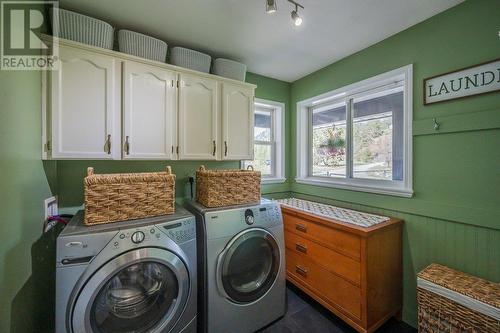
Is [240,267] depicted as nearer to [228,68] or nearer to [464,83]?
[228,68]

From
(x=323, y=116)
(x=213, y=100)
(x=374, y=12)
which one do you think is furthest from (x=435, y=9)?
(x=213, y=100)

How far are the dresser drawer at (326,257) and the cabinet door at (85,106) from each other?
1.77 metres

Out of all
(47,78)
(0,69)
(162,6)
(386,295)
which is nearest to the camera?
(0,69)

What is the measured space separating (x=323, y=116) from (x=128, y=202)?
2392mm

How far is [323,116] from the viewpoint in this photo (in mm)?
2775

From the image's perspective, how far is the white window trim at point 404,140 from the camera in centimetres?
179

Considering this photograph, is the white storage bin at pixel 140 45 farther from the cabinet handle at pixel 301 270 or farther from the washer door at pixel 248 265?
the cabinet handle at pixel 301 270

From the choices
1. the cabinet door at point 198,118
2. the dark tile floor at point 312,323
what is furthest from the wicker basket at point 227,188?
the dark tile floor at point 312,323

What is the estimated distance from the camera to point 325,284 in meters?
1.88

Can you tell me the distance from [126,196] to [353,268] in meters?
1.72

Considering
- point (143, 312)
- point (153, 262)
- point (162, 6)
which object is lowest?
point (143, 312)

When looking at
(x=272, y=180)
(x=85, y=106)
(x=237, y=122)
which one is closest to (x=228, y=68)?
(x=237, y=122)

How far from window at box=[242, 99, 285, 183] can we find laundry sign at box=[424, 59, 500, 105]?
5.26ft

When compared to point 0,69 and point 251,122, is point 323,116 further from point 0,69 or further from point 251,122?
point 0,69
